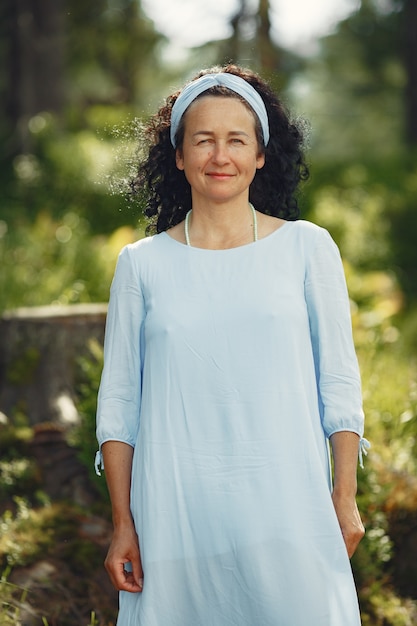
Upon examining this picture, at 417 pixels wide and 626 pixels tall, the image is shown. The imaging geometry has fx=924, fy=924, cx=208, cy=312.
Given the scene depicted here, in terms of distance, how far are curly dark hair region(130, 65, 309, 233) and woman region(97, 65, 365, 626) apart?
16 centimetres

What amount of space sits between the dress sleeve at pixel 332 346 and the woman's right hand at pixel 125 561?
574 mm

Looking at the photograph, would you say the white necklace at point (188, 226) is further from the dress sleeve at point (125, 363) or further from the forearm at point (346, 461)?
the forearm at point (346, 461)

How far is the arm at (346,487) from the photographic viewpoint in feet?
7.66

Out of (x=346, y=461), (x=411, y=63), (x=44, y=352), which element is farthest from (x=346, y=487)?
(x=411, y=63)

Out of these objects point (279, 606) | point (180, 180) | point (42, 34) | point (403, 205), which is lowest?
point (279, 606)

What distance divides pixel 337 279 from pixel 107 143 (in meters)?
9.81

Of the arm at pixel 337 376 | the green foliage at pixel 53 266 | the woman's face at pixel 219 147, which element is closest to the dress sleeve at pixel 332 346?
the arm at pixel 337 376

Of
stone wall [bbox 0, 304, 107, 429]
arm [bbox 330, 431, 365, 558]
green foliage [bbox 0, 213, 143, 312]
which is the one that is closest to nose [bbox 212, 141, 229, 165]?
arm [bbox 330, 431, 365, 558]

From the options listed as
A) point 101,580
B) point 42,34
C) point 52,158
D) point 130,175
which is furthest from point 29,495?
point 42,34

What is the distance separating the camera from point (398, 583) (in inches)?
160

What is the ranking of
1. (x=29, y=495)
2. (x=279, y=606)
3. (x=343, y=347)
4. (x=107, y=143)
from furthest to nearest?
(x=107, y=143)
(x=29, y=495)
(x=343, y=347)
(x=279, y=606)

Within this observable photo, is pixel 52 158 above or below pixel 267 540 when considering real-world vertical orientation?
above

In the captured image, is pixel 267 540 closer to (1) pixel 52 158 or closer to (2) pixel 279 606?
(2) pixel 279 606

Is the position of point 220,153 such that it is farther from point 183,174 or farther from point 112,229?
point 112,229
